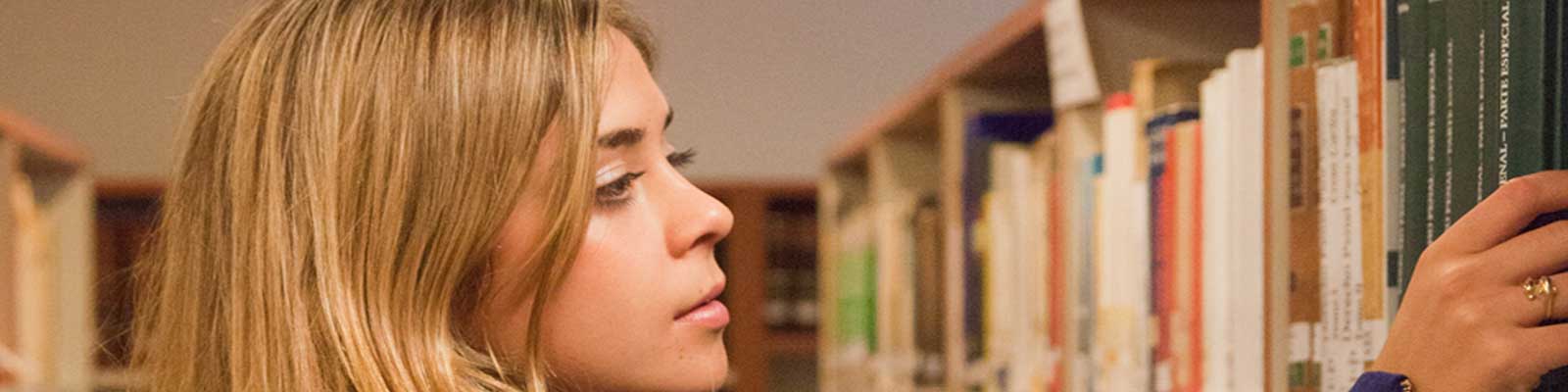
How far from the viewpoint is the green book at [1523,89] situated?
0.78 meters

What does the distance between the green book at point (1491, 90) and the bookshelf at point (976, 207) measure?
0.27m

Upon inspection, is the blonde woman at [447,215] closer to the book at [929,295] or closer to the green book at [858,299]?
the book at [929,295]

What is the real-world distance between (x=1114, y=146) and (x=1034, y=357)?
0.48 meters

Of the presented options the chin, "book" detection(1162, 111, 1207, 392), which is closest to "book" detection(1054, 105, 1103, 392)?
"book" detection(1162, 111, 1207, 392)

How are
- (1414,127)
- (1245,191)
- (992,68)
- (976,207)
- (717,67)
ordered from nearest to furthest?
(1414,127)
(1245,191)
(992,68)
(976,207)
(717,67)

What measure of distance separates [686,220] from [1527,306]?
1.69 ft

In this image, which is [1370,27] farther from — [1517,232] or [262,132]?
[262,132]

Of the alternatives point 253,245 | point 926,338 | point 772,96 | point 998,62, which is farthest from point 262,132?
point 772,96

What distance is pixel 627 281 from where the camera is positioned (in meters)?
1.04

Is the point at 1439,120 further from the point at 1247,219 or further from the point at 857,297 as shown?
the point at 857,297

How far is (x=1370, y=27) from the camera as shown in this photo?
95cm

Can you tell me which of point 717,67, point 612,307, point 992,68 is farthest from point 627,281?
point 717,67

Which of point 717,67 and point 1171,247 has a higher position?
point 717,67

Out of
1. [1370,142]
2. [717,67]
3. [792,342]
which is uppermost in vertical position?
[717,67]
